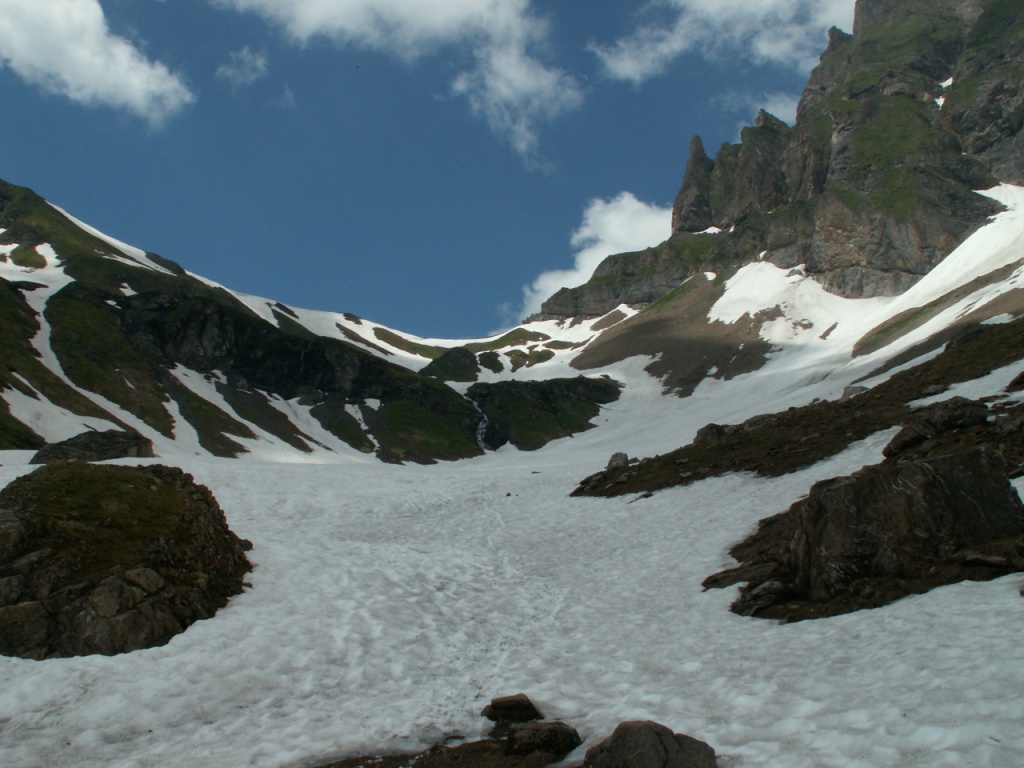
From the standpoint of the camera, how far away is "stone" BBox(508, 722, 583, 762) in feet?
29.4

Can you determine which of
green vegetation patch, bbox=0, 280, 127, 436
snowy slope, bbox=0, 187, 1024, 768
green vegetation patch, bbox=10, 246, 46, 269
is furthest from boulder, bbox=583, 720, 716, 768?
green vegetation patch, bbox=10, 246, 46, 269

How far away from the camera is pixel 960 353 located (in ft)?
131

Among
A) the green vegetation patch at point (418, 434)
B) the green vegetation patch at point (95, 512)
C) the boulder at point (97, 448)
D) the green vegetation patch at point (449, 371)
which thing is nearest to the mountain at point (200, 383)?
the green vegetation patch at point (418, 434)

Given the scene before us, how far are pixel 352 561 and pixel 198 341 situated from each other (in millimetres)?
126279

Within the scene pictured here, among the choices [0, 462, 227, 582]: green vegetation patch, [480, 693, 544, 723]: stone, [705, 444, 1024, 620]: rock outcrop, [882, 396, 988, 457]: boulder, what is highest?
[0, 462, 227, 582]: green vegetation patch

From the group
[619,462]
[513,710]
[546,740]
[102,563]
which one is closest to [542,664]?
[513,710]

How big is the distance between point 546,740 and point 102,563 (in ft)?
35.6

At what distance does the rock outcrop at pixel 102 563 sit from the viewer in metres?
12.5

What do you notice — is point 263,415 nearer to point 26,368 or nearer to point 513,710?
point 26,368

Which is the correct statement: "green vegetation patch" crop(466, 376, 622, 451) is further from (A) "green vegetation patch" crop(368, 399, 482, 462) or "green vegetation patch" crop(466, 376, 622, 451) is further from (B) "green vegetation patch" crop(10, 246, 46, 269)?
(B) "green vegetation patch" crop(10, 246, 46, 269)

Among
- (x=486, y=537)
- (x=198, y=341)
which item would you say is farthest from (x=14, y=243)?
(x=486, y=537)

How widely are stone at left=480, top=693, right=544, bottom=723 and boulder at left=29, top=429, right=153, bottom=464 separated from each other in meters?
40.1

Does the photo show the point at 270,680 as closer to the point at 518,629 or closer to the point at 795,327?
the point at 518,629

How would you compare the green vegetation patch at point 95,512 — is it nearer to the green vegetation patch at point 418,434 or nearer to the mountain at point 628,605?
the mountain at point 628,605
